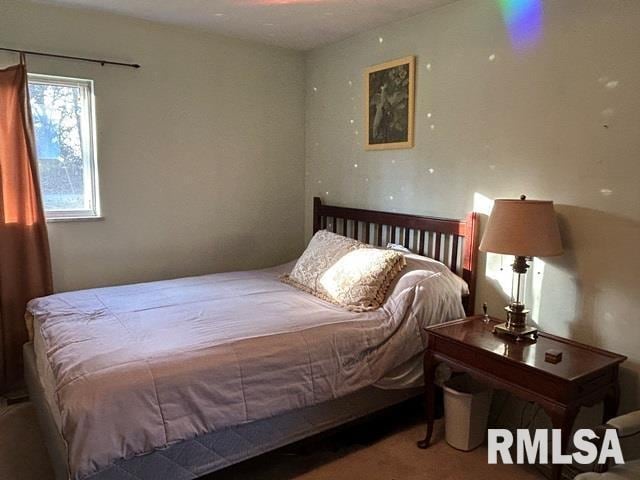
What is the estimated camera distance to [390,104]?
3209 millimetres

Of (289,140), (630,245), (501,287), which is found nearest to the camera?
(630,245)

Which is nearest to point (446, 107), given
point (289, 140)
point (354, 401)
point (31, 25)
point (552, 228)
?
point (552, 228)

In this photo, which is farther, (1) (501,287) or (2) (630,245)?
(1) (501,287)

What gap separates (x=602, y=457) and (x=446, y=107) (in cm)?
200

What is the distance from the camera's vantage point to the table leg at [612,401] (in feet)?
6.62

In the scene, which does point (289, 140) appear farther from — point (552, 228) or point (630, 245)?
point (630, 245)

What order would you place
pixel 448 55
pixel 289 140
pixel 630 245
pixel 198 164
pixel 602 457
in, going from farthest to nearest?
1. pixel 289 140
2. pixel 198 164
3. pixel 448 55
4. pixel 630 245
5. pixel 602 457

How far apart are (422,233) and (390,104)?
0.92 meters

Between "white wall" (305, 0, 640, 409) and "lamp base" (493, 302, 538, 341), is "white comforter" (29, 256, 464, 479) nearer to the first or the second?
"lamp base" (493, 302, 538, 341)

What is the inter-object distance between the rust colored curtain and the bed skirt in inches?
19.2

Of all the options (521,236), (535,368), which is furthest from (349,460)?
(521,236)

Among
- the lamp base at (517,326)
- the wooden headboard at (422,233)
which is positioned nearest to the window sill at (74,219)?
the wooden headboard at (422,233)

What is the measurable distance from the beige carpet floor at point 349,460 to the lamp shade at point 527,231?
107 cm

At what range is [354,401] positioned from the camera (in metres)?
2.41
